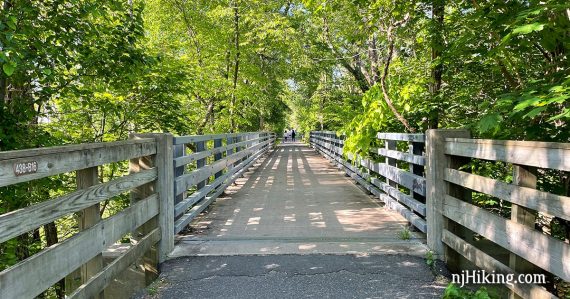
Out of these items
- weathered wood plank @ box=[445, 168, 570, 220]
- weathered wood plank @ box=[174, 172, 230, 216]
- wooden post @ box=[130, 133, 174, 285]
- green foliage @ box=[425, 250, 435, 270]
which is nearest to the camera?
weathered wood plank @ box=[445, 168, 570, 220]

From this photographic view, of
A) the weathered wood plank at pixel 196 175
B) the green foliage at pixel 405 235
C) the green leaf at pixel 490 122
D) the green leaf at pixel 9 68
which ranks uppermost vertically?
the green leaf at pixel 9 68

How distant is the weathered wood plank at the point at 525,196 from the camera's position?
2.14m

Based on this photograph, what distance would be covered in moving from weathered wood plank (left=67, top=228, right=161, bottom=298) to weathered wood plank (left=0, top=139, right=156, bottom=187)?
Result: 735 mm

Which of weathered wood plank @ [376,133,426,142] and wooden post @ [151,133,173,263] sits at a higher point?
weathered wood plank @ [376,133,426,142]

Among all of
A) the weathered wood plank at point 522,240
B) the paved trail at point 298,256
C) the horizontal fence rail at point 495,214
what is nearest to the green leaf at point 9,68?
the paved trail at point 298,256

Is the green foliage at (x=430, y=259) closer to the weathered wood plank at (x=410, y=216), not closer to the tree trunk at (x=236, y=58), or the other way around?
the weathered wood plank at (x=410, y=216)

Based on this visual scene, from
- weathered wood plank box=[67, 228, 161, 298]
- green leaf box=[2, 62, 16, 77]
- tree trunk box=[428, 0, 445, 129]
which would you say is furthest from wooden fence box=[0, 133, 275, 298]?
tree trunk box=[428, 0, 445, 129]

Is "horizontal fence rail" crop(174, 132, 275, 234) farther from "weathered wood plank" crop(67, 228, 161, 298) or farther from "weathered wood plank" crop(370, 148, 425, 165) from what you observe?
"weathered wood plank" crop(370, 148, 425, 165)

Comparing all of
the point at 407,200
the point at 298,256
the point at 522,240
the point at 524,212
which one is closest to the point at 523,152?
the point at 524,212

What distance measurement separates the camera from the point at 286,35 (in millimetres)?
12766

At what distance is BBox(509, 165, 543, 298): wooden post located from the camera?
2.52 meters

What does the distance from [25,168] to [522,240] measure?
281 cm

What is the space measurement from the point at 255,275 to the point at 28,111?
11.1ft

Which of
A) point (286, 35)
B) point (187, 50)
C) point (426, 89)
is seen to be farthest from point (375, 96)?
point (187, 50)
